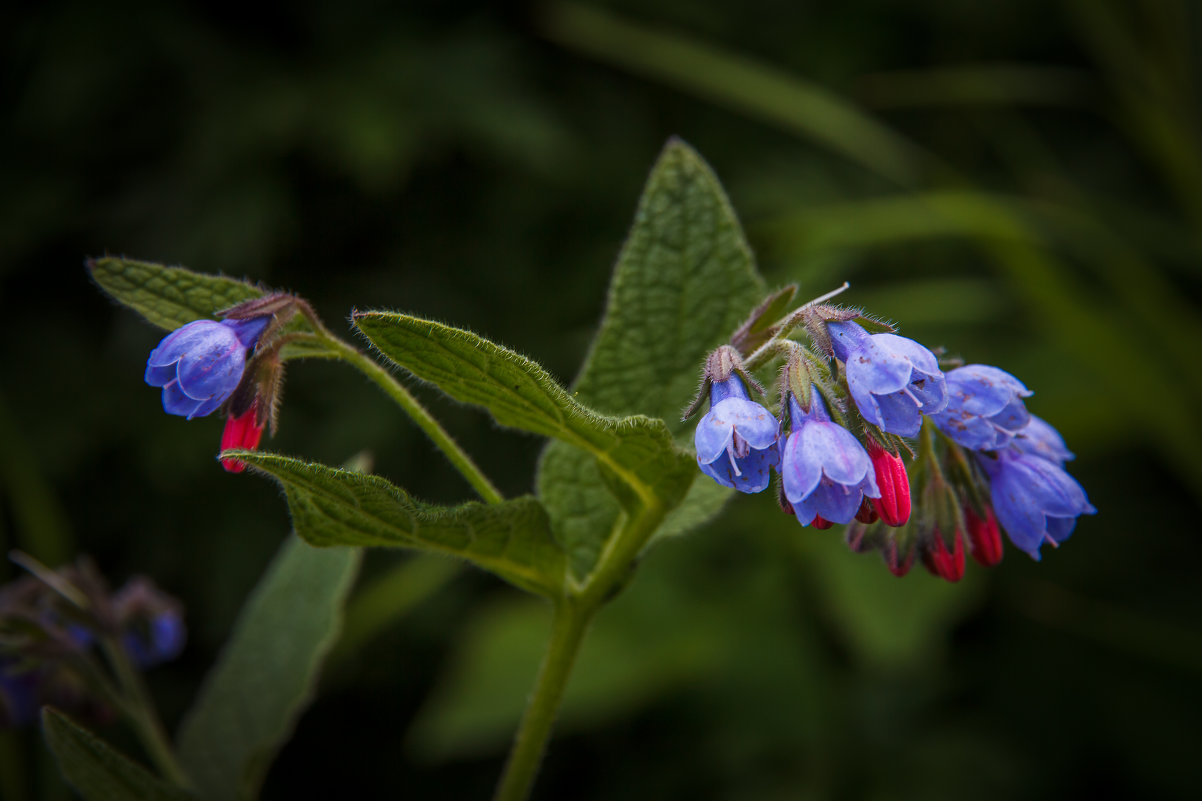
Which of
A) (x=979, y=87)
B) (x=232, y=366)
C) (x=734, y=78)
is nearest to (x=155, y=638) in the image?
(x=232, y=366)

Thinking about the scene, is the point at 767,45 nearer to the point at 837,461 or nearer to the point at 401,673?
the point at 401,673

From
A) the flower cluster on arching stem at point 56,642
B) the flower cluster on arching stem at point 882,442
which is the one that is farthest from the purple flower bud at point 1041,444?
the flower cluster on arching stem at point 56,642

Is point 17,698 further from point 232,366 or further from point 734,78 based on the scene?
point 734,78

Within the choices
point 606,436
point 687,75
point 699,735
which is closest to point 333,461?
point 699,735

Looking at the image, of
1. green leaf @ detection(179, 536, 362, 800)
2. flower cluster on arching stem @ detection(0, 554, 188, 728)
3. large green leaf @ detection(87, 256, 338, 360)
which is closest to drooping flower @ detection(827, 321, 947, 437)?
large green leaf @ detection(87, 256, 338, 360)

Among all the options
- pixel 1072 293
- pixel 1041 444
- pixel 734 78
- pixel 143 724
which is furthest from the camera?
pixel 734 78
